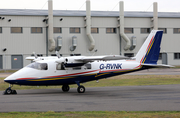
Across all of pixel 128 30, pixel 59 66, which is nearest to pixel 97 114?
pixel 59 66

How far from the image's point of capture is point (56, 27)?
179 ft

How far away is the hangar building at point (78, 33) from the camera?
52.0 m

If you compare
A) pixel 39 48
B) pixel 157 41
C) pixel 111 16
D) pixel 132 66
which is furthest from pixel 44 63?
pixel 111 16

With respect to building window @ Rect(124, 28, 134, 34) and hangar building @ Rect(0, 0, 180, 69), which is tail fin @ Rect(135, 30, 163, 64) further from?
building window @ Rect(124, 28, 134, 34)

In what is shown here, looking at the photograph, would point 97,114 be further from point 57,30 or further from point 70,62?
point 57,30

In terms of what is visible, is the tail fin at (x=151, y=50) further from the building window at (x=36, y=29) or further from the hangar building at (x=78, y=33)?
the building window at (x=36, y=29)

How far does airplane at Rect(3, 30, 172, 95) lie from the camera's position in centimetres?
1930

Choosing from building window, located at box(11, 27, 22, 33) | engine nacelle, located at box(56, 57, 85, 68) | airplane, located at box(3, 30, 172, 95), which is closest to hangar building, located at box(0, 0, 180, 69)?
building window, located at box(11, 27, 22, 33)

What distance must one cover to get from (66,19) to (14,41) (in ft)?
37.2

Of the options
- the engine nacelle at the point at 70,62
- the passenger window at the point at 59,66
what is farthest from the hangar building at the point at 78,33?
the engine nacelle at the point at 70,62

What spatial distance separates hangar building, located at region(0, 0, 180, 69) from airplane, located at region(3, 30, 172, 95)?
31806 mm

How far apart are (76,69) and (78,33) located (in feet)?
117

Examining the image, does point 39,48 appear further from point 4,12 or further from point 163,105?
point 163,105

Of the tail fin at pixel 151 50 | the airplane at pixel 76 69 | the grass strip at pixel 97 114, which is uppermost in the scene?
the tail fin at pixel 151 50
